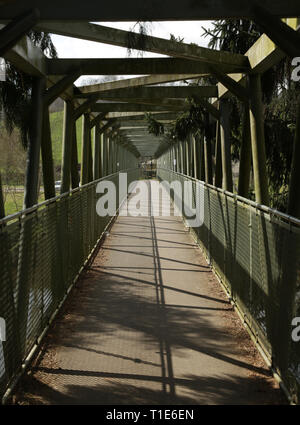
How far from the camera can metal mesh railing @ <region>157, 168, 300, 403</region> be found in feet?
13.4

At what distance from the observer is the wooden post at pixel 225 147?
10.3 meters

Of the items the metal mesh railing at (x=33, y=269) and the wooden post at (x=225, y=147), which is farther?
the wooden post at (x=225, y=147)

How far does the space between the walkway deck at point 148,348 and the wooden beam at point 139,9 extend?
11.6 feet

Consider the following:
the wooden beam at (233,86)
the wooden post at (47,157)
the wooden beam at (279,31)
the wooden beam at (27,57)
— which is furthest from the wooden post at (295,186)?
the wooden post at (47,157)

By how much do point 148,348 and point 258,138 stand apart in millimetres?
3927

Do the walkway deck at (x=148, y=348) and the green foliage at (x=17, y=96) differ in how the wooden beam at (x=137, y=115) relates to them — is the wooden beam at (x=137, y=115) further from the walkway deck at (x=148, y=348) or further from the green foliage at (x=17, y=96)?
the green foliage at (x=17, y=96)

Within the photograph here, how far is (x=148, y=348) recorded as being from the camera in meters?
5.33

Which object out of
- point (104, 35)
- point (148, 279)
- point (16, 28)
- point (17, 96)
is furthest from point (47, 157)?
point (16, 28)

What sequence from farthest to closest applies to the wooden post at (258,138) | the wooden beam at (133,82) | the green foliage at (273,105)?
the wooden beam at (133,82)
the green foliage at (273,105)
the wooden post at (258,138)

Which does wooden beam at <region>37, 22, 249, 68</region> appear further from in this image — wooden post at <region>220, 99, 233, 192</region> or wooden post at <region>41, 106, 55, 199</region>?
wooden post at <region>220, 99, 233, 192</region>

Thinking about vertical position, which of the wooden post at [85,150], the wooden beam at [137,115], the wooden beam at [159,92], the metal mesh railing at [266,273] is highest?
the wooden beam at [137,115]

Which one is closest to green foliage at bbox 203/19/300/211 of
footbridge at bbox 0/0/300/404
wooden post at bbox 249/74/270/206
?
wooden post at bbox 249/74/270/206

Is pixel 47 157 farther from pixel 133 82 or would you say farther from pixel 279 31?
pixel 279 31
